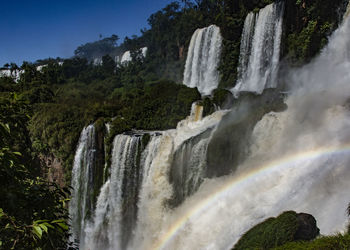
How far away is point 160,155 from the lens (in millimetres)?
13781

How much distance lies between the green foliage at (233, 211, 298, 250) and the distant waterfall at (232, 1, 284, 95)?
38.1 feet

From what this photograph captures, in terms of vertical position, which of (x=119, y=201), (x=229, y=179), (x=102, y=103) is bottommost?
(x=119, y=201)

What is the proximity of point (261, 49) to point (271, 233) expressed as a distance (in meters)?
14.2

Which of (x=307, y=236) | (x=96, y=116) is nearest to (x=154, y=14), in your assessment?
(x=96, y=116)

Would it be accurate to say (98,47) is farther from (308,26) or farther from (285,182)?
(285,182)

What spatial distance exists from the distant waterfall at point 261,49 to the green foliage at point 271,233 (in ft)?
38.1

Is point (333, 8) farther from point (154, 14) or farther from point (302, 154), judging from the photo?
point (154, 14)

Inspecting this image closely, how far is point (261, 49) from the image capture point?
19969 mm

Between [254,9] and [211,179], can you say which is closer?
[211,179]

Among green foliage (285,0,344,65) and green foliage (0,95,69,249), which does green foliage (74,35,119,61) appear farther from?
green foliage (0,95,69,249)

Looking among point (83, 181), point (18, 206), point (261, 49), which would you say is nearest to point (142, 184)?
point (83, 181)

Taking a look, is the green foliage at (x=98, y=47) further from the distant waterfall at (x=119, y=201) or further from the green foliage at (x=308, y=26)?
the distant waterfall at (x=119, y=201)

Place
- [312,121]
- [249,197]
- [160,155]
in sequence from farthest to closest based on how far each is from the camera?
[160,155], [312,121], [249,197]

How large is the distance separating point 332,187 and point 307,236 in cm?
278
